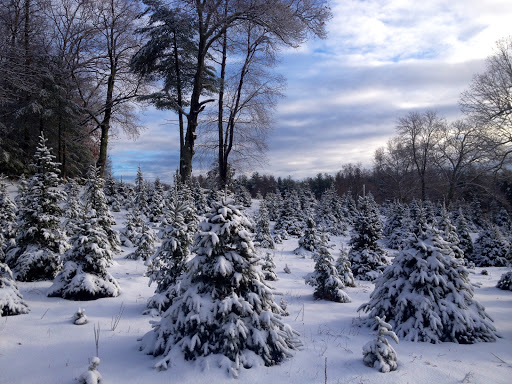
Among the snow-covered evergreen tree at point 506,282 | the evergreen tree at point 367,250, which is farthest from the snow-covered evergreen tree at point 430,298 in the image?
the evergreen tree at point 367,250

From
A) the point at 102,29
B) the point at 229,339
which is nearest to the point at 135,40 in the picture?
the point at 102,29

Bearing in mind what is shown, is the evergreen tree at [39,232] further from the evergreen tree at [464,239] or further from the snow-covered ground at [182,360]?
the evergreen tree at [464,239]

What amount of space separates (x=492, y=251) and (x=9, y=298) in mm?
22204

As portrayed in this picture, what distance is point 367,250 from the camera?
475 inches

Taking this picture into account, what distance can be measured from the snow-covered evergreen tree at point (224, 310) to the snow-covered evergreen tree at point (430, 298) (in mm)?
2323

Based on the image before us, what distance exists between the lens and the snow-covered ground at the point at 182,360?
3544mm

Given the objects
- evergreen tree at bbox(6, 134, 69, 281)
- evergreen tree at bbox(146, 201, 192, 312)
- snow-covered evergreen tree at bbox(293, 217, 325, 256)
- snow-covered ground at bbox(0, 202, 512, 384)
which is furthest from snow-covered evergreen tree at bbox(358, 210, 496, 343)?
snow-covered evergreen tree at bbox(293, 217, 325, 256)

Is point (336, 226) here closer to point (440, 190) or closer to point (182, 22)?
point (182, 22)

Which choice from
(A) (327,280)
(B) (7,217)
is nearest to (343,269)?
(A) (327,280)

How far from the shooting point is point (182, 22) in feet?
52.6

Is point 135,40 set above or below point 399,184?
above

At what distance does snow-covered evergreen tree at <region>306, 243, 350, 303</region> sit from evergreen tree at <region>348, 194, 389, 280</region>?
4.19m

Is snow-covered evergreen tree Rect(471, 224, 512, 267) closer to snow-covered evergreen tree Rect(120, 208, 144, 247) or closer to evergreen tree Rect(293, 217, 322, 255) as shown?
evergreen tree Rect(293, 217, 322, 255)

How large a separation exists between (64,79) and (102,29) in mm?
4009
